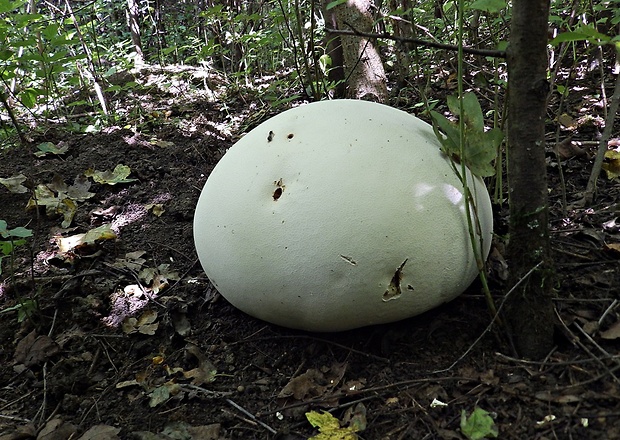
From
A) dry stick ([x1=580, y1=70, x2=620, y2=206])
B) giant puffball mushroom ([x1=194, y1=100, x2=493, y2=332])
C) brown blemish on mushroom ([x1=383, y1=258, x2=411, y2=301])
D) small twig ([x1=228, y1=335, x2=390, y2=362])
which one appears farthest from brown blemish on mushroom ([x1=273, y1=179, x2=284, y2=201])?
dry stick ([x1=580, y1=70, x2=620, y2=206])

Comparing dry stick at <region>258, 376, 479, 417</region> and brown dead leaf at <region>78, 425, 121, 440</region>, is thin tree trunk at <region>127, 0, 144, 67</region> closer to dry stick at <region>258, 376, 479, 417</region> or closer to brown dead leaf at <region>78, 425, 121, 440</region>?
brown dead leaf at <region>78, 425, 121, 440</region>

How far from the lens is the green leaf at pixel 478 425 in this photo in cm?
153

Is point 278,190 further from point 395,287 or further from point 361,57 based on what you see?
point 361,57

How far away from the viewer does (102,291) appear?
2.61 m

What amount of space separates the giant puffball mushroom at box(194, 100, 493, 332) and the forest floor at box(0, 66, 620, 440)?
17 cm

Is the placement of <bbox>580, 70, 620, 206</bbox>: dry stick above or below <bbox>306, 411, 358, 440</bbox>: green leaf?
above

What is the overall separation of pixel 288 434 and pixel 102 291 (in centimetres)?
134

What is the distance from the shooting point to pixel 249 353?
2.20m

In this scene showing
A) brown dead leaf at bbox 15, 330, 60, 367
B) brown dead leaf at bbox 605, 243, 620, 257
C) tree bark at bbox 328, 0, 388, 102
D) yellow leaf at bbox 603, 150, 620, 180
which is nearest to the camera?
brown dead leaf at bbox 605, 243, 620, 257

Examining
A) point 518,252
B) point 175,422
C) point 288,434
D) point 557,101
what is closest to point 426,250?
point 518,252

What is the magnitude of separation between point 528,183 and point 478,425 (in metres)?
0.76

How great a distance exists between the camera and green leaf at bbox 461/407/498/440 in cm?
153

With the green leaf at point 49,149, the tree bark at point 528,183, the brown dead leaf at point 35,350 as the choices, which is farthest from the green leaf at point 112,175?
the tree bark at point 528,183

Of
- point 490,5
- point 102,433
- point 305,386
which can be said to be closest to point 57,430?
point 102,433
